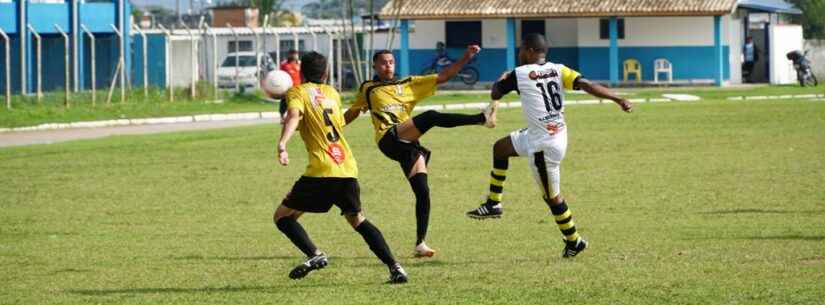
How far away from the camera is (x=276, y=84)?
1210cm

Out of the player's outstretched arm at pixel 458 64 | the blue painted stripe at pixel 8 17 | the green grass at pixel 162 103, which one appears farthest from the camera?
the blue painted stripe at pixel 8 17

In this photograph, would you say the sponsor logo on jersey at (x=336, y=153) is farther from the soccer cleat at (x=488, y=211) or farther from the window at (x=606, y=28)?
Answer: the window at (x=606, y=28)

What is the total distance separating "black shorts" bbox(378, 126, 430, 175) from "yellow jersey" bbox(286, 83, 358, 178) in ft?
7.12

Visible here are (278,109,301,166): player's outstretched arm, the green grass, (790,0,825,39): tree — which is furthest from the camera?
(790,0,825,39): tree

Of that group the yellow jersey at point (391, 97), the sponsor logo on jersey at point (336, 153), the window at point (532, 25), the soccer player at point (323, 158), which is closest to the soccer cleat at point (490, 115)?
the yellow jersey at point (391, 97)

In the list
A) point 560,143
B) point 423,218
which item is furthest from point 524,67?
point 423,218

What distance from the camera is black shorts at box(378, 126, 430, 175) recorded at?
42.5ft

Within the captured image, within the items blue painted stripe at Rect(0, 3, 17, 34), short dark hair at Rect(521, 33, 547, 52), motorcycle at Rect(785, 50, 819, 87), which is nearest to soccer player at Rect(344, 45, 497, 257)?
short dark hair at Rect(521, 33, 547, 52)

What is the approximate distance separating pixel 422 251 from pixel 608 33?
154 feet

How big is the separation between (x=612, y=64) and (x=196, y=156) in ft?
106

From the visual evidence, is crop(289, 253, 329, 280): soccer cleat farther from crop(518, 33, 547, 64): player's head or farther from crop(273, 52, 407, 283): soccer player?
crop(518, 33, 547, 64): player's head

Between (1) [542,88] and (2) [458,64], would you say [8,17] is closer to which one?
(2) [458,64]

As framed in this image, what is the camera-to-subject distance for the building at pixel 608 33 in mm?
56438

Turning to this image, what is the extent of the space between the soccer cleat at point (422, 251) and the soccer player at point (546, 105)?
42.8 inches
